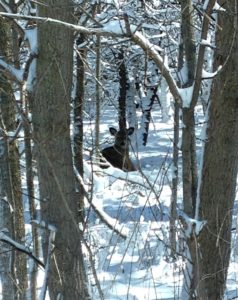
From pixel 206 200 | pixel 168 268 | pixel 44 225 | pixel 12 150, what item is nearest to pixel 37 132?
→ pixel 44 225

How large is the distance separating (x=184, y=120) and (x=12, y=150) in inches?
112

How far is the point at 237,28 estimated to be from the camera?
11.2ft

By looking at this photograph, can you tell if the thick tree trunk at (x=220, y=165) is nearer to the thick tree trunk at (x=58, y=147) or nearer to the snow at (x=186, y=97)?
the snow at (x=186, y=97)

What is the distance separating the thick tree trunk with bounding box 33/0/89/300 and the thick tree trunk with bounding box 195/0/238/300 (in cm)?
76

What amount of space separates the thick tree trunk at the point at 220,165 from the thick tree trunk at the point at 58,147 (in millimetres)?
763

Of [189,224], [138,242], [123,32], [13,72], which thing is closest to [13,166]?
[138,242]

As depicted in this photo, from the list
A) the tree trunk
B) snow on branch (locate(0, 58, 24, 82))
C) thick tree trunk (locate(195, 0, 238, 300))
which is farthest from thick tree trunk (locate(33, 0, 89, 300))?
the tree trunk

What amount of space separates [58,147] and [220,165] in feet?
3.35

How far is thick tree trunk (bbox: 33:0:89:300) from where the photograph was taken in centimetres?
317

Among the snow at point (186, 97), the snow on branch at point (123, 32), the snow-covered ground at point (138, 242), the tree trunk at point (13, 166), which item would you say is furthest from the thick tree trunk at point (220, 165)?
the tree trunk at point (13, 166)

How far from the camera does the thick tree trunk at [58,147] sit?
317 cm

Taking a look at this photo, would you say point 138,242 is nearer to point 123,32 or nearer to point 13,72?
point 13,72

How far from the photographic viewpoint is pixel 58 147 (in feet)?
10.7

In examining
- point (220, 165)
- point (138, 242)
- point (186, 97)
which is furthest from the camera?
point (138, 242)
